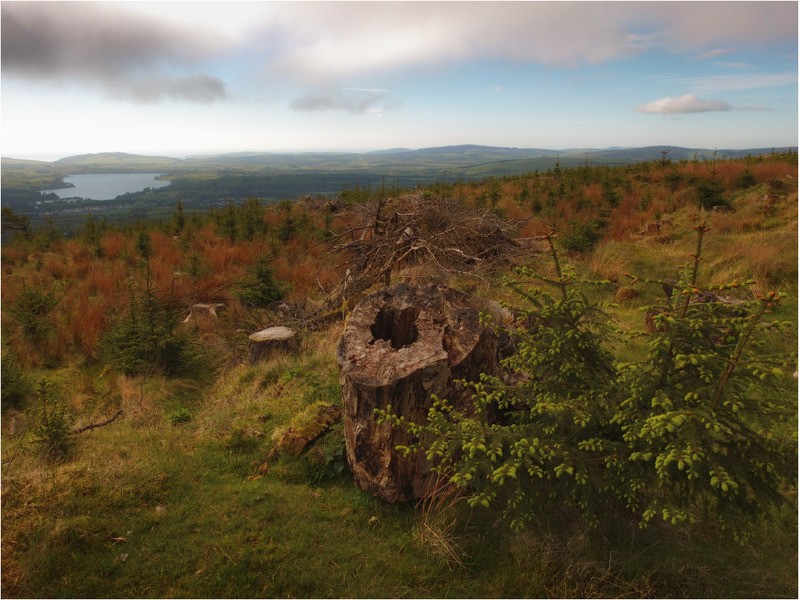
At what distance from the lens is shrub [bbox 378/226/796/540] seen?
84.5 inches

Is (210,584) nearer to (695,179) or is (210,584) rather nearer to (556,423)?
(556,423)

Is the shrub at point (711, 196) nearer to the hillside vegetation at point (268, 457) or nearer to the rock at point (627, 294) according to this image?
the hillside vegetation at point (268, 457)

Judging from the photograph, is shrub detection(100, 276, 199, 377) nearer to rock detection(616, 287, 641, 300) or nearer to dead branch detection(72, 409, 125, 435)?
dead branch detection(72, 409, 125, 435)

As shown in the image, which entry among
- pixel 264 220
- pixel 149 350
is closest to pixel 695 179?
pixel 264 220

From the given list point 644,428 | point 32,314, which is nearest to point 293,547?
point 644,428

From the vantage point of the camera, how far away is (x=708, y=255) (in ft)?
32.8

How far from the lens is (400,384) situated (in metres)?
3.33

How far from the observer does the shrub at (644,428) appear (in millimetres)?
2146

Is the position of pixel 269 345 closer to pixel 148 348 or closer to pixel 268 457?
pixel 148 348

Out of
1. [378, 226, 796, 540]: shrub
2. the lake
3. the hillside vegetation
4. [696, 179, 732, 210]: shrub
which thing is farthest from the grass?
the lake

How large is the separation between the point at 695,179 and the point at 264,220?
1762 cm

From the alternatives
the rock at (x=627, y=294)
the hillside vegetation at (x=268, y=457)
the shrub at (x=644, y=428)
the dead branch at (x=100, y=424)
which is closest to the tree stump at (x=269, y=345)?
the hillside vegetation at (x=268, y=457)

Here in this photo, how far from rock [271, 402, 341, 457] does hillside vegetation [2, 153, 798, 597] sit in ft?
0.28

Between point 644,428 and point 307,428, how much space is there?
305 cm
